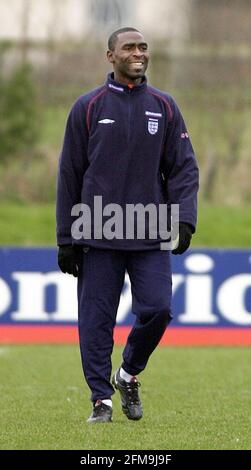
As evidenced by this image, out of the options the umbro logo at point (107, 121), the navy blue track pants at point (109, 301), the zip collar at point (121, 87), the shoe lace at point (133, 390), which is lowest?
the shoe lace at point (133, 390)

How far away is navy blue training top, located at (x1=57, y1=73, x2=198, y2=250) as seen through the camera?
7.68 metres

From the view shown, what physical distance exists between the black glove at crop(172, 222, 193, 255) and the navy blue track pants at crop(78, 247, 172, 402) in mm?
118

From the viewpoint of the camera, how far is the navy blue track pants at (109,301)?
306 inches

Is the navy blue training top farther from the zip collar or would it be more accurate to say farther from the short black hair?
the short black hair

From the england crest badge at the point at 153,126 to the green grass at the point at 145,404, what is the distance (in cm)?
167

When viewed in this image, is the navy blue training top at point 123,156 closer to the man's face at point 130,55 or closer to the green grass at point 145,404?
the man's face at point 130,55

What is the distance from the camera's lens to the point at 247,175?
27016 millimetres

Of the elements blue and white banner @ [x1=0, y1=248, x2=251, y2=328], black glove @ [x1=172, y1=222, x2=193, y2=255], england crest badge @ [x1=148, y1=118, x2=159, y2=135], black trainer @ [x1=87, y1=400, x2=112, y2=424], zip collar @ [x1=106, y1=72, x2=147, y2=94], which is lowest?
blue and white banner @ [x1=0, y1=248, x2=251, y2=328]

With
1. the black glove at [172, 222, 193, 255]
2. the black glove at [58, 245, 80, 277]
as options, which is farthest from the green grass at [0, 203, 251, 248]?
the black glove at [172, 222, 193, 255]

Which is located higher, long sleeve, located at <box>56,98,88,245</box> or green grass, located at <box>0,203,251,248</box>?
long sleeve, located at <box>56,98,88,245</box>

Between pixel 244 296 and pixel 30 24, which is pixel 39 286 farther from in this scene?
pixel 30 24

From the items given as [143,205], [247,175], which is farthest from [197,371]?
[247,175]

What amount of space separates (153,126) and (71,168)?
1.71ft

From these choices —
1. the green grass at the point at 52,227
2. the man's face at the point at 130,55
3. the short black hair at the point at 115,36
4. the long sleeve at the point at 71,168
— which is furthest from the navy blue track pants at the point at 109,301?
the green grass at the point at 52,227
